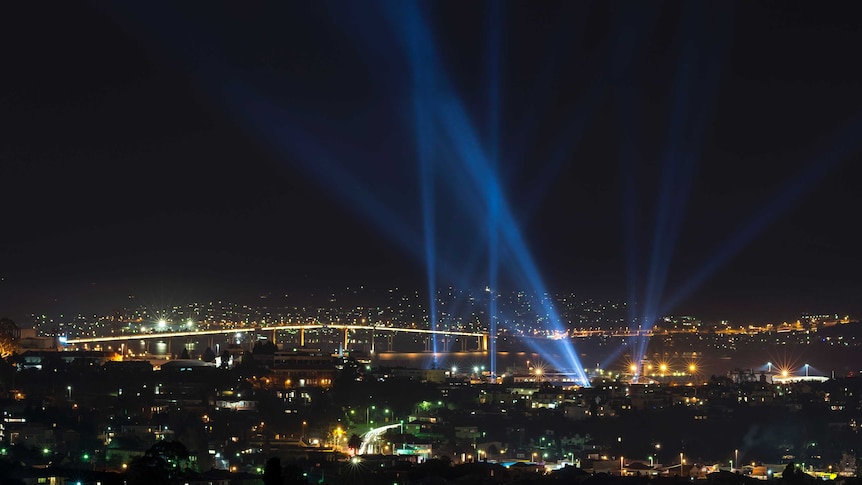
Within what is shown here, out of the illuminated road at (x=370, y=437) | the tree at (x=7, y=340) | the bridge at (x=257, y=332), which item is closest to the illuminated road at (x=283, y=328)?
the bridge at (x=257, y=332)

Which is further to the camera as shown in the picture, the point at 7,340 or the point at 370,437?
the point at 7,340

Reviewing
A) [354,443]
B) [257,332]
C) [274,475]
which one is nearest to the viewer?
[274,475]

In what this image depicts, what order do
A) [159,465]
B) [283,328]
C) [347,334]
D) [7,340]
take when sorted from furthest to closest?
[347,334], [283,328], [7,340], [159,465]

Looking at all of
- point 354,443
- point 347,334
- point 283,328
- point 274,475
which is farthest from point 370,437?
point 347,334

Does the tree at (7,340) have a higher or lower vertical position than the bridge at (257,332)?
lower

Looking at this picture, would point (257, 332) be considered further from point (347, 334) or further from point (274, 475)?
point (274, 475)

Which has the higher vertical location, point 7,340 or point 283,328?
point 283,328

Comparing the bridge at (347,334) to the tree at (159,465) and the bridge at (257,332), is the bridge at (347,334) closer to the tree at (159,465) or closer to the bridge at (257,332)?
the bridge at (257,332)

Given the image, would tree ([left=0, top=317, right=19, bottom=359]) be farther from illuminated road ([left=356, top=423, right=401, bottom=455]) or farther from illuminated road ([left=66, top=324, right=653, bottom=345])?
illuminated road ([left=356, top=423, right=401, bottom=455])

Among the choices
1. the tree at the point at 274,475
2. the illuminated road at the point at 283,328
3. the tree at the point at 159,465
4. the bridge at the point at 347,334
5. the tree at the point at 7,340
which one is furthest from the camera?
the bridge at the point at 347,334
